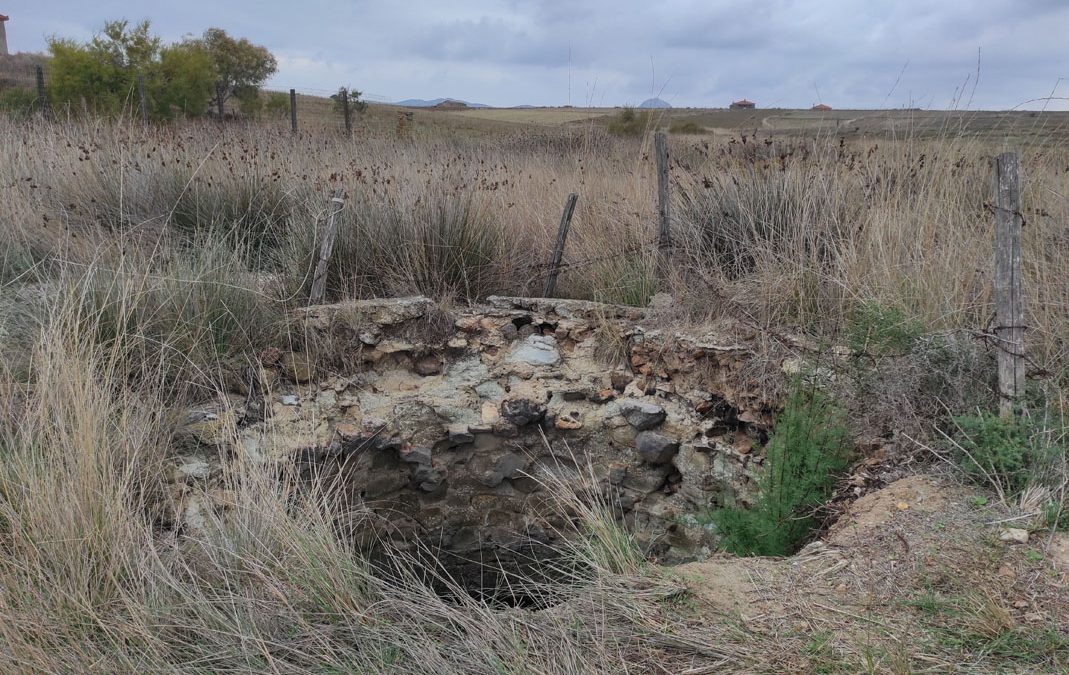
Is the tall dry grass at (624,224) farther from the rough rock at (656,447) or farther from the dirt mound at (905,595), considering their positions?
the dirt mound at (905,595)

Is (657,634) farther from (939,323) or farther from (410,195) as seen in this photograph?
(410,195)

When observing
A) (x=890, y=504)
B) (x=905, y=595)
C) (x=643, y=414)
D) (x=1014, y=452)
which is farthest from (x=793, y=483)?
(x=643, y=414)

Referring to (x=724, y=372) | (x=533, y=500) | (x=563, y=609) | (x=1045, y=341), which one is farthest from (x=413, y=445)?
(x=1045, y=341)

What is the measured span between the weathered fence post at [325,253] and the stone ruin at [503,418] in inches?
10.9

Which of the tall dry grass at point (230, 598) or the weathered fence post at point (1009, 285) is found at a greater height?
the weathered fence post at point (1009, 285)

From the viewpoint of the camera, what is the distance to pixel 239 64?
2584 cm

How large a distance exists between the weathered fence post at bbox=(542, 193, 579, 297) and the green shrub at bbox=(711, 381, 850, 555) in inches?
103

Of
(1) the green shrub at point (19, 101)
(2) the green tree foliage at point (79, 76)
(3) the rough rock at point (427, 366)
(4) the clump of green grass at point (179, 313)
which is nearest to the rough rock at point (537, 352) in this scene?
(3) the rough rock at point (427, 366)

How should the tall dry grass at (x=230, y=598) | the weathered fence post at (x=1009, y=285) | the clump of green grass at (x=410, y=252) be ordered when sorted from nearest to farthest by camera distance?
1. the tall dry grass at (x=230, y=598)
2. the weathered fence post at (x=1009, y=285)
3. the clump of green grass at (x=410, y=252)

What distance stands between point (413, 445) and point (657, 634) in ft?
8.71

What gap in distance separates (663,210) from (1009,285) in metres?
2.70

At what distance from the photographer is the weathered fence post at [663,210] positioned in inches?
221

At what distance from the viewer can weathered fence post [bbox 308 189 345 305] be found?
5238mm

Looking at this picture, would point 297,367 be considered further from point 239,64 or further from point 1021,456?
point 239,64
